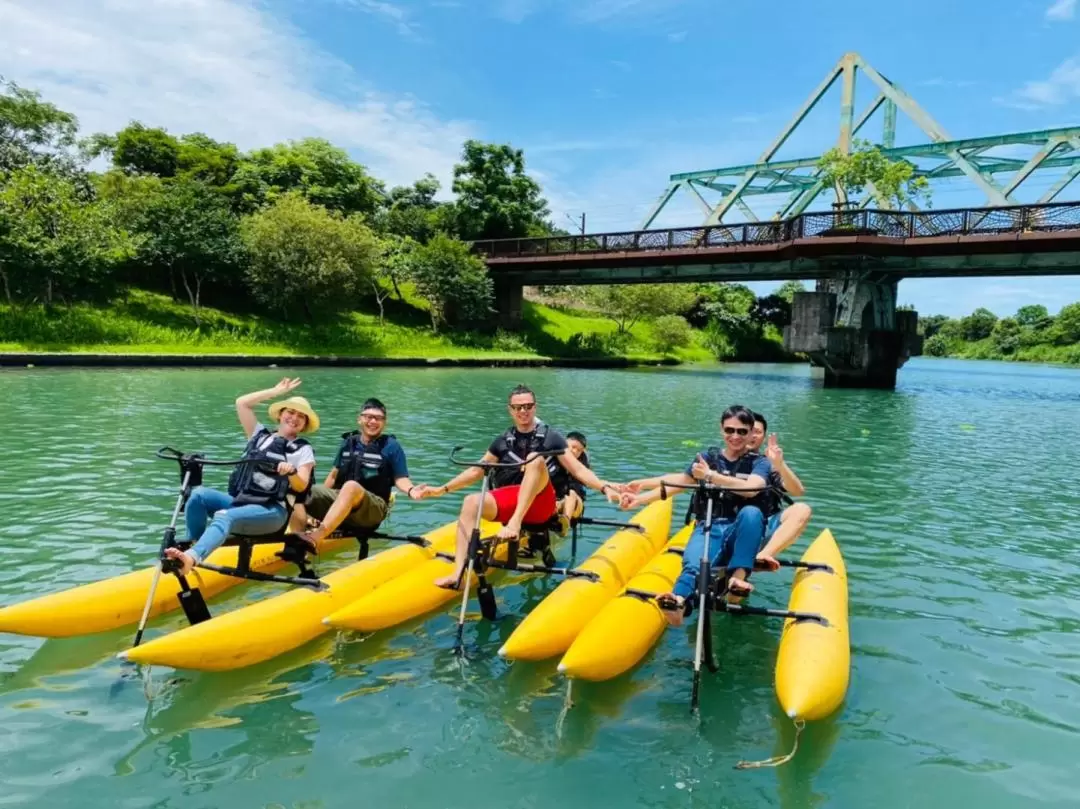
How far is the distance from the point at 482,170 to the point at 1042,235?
42.1m

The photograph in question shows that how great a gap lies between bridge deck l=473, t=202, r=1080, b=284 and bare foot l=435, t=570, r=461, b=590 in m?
32.7

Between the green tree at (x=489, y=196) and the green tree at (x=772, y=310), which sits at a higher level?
the green tree at (x=489, y=196)

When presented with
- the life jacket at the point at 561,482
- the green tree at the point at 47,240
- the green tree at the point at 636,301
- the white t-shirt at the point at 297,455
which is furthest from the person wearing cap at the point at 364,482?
the green tree at the point at 636,301

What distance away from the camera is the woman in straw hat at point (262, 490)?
6.20 m

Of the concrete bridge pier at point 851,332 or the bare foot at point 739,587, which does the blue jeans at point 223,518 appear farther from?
the concrete bridge pier at point 851,332

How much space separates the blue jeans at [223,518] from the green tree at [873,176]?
4842cm

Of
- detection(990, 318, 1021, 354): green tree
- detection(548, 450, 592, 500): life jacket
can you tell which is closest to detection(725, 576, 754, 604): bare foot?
detection(548, 450, 592, 500): life jacket

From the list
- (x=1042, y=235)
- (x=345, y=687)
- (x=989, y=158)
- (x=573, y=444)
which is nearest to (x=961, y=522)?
(x=573, y=444)

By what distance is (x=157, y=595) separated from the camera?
6082 mm

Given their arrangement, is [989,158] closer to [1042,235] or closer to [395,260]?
[1042,235]

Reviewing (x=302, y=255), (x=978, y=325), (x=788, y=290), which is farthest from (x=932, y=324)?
(x=302, y=255)

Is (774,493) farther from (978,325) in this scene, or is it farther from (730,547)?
(978,325)

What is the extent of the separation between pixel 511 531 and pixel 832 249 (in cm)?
3287

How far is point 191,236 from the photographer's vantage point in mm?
39812
